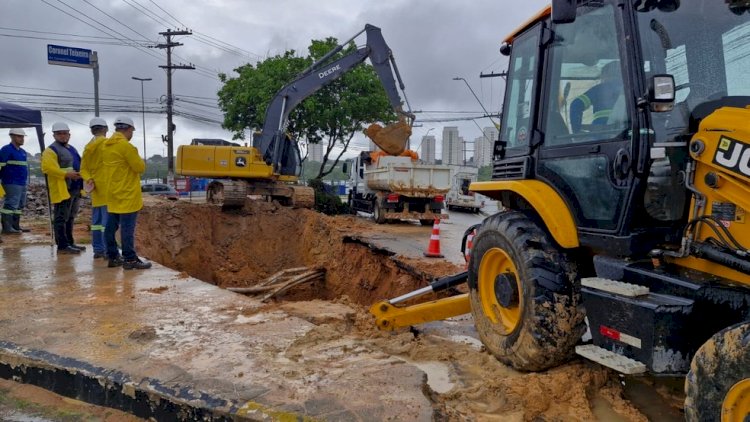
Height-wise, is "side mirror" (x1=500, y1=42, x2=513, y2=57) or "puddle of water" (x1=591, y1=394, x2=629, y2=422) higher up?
"side mirror" (x1=500, y1=42, x2=513, y2=57)

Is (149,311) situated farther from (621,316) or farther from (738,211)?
(738,211)

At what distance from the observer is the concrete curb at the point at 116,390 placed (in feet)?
9.78

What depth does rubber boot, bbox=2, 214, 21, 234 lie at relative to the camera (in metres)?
9.63

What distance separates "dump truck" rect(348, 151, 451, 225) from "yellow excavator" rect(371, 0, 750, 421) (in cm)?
1139

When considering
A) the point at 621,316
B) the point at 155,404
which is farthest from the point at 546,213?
the point at 155,404

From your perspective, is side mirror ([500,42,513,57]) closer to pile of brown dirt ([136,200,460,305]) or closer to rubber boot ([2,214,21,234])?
pile of brown dirt ([136,200,460,305])

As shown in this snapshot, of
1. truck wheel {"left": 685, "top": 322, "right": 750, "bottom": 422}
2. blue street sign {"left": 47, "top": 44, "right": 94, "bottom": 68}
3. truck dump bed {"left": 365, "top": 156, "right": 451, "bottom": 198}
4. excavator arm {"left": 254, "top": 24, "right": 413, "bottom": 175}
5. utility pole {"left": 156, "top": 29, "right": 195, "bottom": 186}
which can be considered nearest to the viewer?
truck wheel {"left": 685, "top": 322, "right": 750, "bottom": 422}

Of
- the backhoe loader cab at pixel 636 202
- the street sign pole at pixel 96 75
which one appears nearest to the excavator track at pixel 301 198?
the street sign pole at pixel 96 75

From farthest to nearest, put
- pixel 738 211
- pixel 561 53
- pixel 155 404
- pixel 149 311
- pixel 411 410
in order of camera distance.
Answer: pixel 149 311 → pixel 561 53 → pixel 155 404 → pixel 411 410 → pixel 738 211

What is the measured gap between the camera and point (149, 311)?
4.87 m

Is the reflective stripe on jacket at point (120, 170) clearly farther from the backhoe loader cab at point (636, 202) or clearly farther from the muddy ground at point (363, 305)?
the backhoe loader cab at point (636, 202)

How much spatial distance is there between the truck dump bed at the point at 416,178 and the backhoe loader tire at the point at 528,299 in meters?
11.4

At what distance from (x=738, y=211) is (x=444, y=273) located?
5.01 meters

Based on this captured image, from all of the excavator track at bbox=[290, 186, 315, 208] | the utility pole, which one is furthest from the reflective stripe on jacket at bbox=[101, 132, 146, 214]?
the utility pole
